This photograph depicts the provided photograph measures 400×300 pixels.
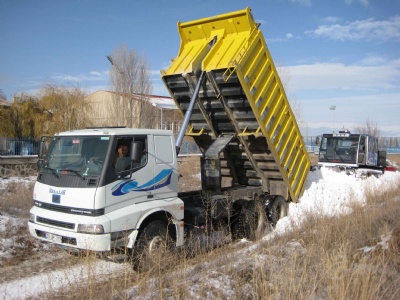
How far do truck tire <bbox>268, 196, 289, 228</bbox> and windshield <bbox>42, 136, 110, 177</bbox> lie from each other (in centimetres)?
466

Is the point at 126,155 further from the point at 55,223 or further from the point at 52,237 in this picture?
the point at 52,237

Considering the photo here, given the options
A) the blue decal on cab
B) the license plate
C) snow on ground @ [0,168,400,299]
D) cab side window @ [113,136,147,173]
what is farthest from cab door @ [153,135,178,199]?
the license plate

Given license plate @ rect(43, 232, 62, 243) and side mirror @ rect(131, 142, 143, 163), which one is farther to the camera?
side mirror @ rect(131, 142, 143, 163)

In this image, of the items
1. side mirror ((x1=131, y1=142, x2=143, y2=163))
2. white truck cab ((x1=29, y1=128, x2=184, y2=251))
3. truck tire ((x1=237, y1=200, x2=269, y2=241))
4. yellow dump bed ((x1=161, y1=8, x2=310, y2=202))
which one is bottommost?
truck tire ((x1=237, y1=200, x2=269, y2=241))

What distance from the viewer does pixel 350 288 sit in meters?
3.79

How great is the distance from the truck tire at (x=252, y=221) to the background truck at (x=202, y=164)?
2cm

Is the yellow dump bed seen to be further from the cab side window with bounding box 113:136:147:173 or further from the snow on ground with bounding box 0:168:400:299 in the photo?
the cab side window with bounding box 113:136:147:173

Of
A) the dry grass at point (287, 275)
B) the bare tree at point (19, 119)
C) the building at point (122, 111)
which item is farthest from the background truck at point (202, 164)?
the bare tree at point (19, 119)

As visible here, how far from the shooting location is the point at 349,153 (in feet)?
57.3

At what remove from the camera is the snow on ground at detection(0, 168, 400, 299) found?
16.9 feet

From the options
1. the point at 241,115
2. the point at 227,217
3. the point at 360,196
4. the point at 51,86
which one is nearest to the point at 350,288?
the point at 227,217

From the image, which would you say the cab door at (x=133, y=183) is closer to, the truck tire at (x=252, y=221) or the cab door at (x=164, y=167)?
the cab door at (x=164, y=167)

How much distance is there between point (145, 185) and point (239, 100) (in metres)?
3.00

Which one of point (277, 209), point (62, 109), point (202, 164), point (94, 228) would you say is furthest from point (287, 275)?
point (62, 109)
